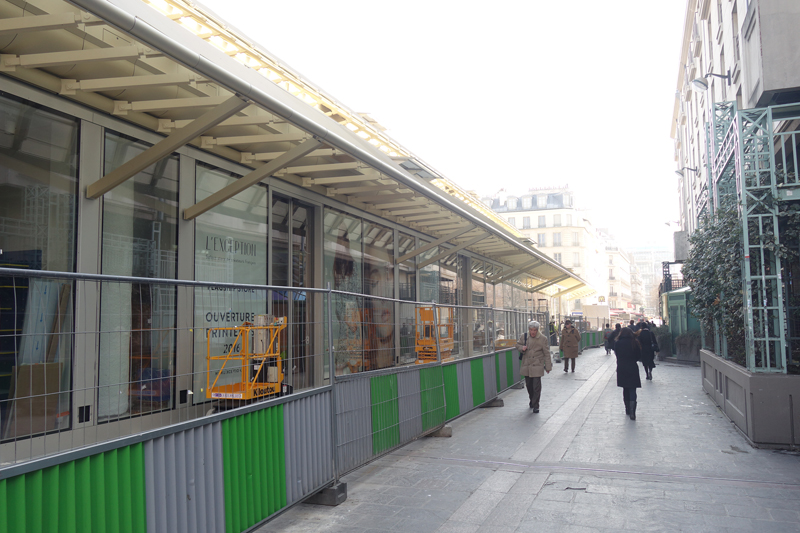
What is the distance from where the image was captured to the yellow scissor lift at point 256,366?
5082 mm

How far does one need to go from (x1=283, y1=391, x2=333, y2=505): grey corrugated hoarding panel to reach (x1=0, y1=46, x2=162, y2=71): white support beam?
3.34 m

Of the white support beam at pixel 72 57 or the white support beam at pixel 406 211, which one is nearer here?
the white support beam at pixel 72 57

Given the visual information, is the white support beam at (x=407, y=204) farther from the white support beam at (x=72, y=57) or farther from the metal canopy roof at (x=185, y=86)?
the white support beam at (x=72, y=57)

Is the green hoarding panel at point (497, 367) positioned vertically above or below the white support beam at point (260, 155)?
below

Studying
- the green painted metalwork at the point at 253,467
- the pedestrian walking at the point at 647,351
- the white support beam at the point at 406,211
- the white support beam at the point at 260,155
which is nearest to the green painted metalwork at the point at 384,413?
the green painted metalwork at the point at 253,467

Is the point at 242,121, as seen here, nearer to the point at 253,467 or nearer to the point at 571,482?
the point at 253,467

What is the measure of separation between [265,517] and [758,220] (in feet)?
25.4

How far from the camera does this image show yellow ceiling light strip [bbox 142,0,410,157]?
6.79 metres

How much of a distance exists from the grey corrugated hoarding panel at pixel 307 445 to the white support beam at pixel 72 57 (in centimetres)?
334

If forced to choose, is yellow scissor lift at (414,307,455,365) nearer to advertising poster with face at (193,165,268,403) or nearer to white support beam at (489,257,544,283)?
advertising poster with face at (193,165,268,403)

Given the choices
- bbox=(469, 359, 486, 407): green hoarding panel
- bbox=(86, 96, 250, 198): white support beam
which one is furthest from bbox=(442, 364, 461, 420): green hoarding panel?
bbox=(86, 96, 250, 198): white support beam

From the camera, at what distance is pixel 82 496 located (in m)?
3.04

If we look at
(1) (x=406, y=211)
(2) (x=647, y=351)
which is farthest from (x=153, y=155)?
(2) (x=647, y=351)

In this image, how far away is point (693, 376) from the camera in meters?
18.5
